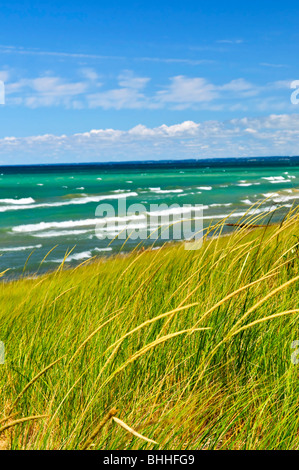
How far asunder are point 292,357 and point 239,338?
0.23 m

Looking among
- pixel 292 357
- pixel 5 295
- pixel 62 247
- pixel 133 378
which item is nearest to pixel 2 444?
pixel 133 378

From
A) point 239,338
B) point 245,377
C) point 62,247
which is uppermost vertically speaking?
point 239,338

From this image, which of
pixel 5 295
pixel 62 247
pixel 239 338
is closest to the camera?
pixel 239 338

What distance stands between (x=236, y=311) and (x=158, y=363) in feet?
1.46

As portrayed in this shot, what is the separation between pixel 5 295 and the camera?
612 cm

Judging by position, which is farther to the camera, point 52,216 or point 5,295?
point 52,216

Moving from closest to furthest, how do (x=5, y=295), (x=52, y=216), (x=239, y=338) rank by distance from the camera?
(x=239, y=338), (x=5, y=295), (x=52, y=216)
